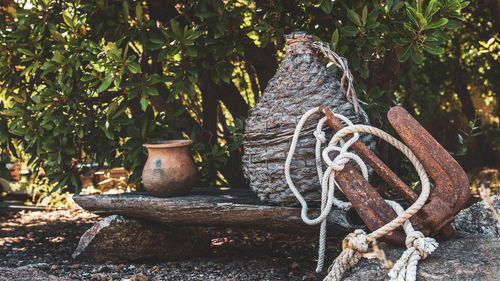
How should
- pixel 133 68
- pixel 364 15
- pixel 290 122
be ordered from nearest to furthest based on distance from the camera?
pixel 290 122 → pixel 364 15 → pixel 133 68

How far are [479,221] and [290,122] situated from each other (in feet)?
3.41

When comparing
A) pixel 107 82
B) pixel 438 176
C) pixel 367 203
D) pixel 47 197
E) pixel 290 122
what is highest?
pixel 107 82

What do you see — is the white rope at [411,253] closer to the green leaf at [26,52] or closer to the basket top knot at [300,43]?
the basket top knot at [300,43]

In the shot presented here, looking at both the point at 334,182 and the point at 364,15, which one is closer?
the point at 334,182

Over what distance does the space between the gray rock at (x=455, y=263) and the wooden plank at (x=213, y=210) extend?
0.56 m

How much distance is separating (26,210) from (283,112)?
4077 mm

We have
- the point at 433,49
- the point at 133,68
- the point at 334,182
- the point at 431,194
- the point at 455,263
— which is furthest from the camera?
the point at 133,68

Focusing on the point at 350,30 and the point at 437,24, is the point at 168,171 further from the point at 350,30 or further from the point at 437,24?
the point at 437,24

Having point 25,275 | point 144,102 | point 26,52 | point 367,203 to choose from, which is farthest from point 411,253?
point 26,52

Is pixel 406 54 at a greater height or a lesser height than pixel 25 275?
greater

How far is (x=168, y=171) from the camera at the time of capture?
3047 mm

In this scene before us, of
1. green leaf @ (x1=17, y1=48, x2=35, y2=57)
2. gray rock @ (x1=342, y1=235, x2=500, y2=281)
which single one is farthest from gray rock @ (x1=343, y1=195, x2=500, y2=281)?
green leaf @ (x1=17, y1=48, x2=35, y2=57)

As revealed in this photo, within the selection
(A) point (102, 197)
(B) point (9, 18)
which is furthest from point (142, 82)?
(B) point (9, 18)

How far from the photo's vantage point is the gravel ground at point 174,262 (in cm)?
288
